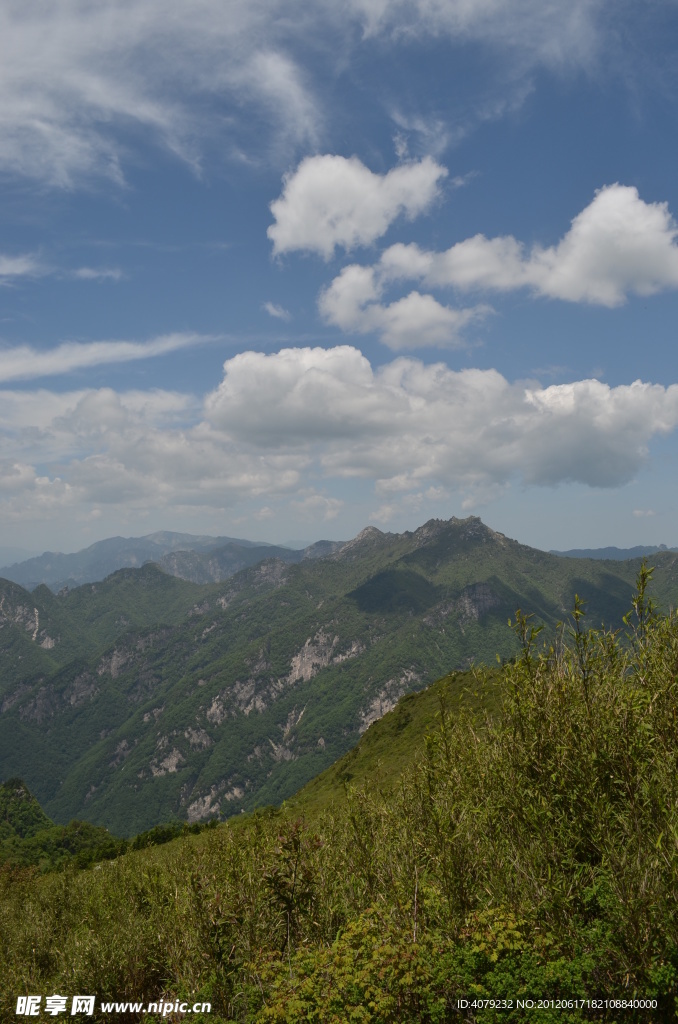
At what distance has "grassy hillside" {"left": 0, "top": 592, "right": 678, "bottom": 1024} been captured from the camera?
1268cm

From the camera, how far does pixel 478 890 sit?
52.0ft

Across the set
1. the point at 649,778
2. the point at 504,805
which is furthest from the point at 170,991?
the point at 649,778

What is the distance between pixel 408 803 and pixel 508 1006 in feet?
26.0

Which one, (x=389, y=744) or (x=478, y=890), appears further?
(x=389, y=744)

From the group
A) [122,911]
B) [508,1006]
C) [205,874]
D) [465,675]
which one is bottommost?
[465,675]

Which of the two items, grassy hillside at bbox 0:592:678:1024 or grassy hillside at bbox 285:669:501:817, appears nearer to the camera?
grassy hillside at bbox 0:592:678:1024

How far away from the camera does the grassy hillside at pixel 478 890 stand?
1268cm

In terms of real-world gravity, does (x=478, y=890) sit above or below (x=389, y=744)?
above

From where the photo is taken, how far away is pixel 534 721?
54.6ft

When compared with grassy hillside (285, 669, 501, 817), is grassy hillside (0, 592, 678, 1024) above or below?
above

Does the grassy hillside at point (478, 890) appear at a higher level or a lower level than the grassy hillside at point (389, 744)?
higher

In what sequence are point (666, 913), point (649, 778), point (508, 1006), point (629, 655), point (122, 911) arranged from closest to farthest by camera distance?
point (666, 913) → point (508, 1006) → point (649, 778) → point (629, 655) → point (122, 911)

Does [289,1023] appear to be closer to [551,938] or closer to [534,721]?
[551,938]

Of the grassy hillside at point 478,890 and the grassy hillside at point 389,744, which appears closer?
the grassy hillside at point 478,890
